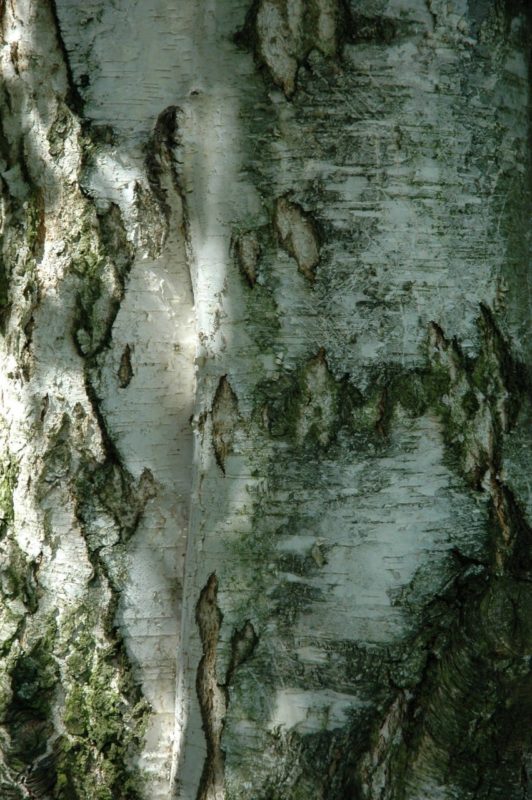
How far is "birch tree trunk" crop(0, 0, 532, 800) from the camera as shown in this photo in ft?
4.74

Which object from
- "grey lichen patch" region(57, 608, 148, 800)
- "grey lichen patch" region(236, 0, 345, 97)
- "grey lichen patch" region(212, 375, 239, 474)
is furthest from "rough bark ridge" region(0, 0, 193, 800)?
"grey lichen patch" region(236, 0, 345, 97)

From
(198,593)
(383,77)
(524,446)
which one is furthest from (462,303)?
(198,593)

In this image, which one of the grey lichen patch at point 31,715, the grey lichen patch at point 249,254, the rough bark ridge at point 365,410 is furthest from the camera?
the grey lichen patch at point 31,715

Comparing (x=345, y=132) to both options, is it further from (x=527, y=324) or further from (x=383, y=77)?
(x=527, y=324)

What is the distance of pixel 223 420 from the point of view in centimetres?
156

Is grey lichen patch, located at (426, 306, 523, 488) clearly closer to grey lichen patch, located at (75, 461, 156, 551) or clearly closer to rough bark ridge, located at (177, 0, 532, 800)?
rough bark ridge, located at (177, 0, 532, 800)

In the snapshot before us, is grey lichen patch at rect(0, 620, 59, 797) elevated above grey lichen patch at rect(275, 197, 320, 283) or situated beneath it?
situated beneath

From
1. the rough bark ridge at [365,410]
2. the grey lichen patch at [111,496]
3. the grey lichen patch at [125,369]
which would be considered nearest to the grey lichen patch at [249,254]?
the rough bark ridge at [365,410]

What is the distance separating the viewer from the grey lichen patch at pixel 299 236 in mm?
1502

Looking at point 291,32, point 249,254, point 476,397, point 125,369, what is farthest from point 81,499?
point 291,32

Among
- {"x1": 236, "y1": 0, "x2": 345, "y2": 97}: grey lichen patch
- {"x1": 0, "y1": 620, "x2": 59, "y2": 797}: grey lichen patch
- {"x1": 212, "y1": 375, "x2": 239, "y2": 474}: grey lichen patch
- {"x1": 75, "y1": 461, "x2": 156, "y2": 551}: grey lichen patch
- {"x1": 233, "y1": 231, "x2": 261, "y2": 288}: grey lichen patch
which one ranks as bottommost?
{"x1": 0, "y1": 620, "x2": 59, "y2": 797}: grey lichen patch

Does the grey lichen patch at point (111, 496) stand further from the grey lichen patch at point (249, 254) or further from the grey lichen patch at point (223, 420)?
the grey lichen patch at point (249, 254)

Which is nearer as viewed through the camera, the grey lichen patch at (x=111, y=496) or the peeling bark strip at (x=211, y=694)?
the peeling bark strip at (x=211, y=694)

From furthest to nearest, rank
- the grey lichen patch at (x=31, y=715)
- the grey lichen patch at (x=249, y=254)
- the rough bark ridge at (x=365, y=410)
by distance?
the grey lichen patch at (x=31, y=715)
the grey lichen patch at (x=249, y=254)
the rough bark ridge at (x=365, y=410)
